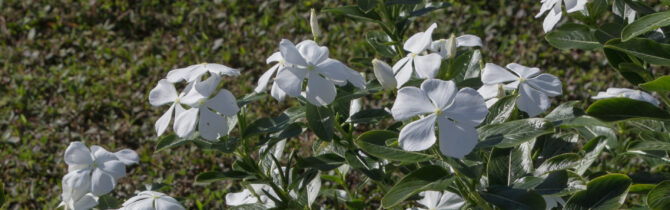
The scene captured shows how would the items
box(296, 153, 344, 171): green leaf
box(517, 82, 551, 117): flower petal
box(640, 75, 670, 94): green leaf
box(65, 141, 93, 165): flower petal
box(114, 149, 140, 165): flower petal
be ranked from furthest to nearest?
box(114, 149, 140, 165): flower petal → box(65, 141, 93, 165): flower petal → box(296, 153, 344, 171): green leaf → box(517, 82, 551, 117): flower petal → box(640, 75, 670, 94): green leaf

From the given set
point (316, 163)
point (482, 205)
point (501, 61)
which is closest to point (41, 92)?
point (501, 61)

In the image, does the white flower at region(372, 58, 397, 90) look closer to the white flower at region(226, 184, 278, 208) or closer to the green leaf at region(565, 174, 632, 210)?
the green leaf at region(565, 174, 632, 210)

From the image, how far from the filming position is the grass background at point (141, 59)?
359 centimetres

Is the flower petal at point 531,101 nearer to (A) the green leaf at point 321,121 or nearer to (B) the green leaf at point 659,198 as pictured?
(B) the green leaf at point 659,198

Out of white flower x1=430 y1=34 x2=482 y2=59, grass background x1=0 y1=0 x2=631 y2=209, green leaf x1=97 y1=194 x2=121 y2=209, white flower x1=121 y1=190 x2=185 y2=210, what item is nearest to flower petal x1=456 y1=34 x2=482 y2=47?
white flower x1=430 y1=34 x2=482 y2=59

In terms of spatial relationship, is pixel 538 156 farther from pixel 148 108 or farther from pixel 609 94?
pixel 148 108

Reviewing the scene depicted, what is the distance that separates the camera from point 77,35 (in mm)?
4523

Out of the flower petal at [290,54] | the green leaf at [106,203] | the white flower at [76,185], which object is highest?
the flower petal at [290,54]

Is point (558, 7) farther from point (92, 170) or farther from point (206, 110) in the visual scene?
point (92, 170)

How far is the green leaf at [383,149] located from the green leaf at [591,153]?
47 cm

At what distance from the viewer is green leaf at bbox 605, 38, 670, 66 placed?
1.41 m

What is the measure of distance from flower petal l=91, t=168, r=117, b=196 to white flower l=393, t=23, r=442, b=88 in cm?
67

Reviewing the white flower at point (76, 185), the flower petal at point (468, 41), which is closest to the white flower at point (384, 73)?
the flower petal at point (468, 41)

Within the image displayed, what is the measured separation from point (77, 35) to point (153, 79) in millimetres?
736
